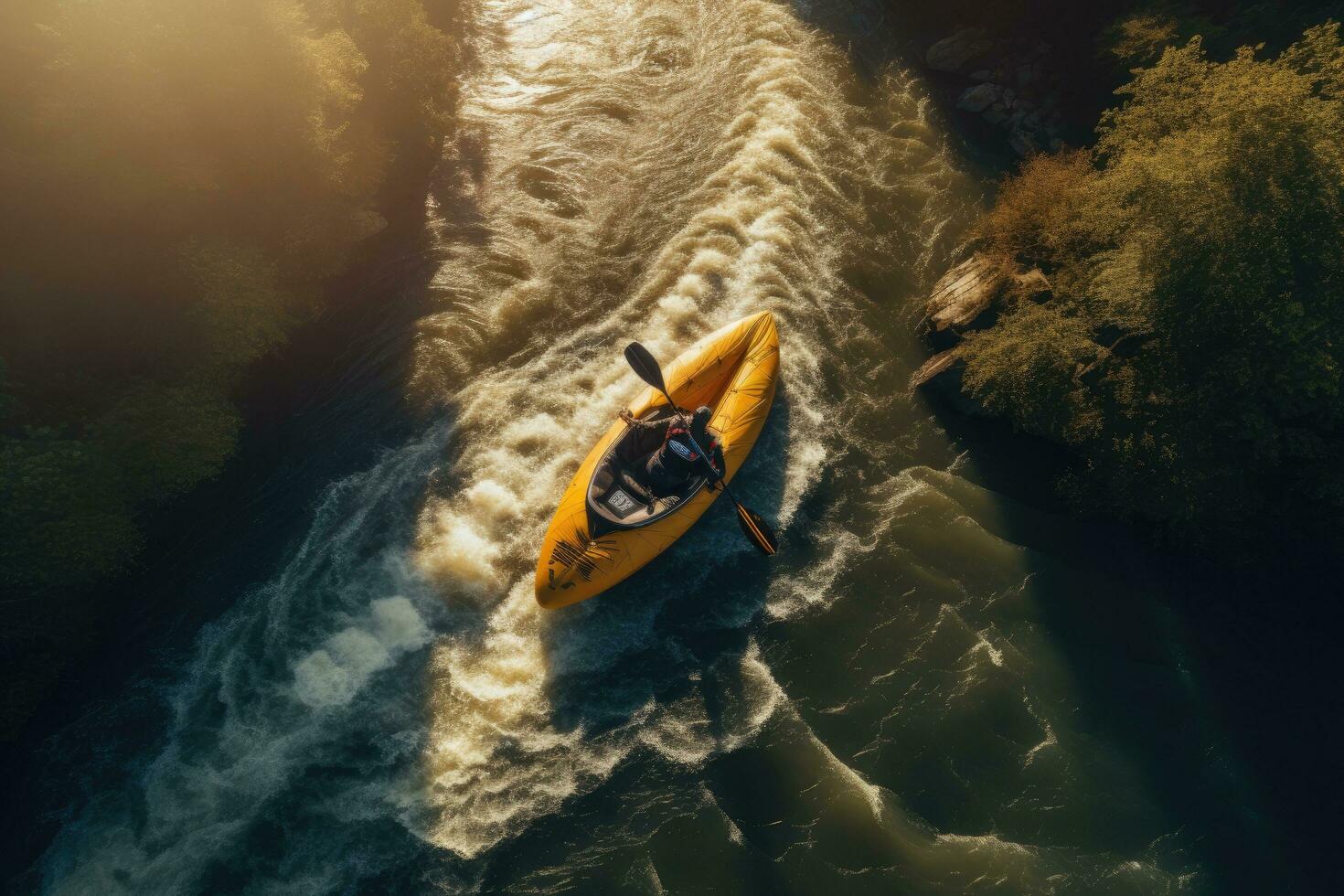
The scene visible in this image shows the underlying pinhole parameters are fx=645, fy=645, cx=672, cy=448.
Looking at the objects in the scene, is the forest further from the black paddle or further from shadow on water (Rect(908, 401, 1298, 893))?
the black paddle

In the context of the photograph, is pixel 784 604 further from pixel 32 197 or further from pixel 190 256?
pixel 32 197

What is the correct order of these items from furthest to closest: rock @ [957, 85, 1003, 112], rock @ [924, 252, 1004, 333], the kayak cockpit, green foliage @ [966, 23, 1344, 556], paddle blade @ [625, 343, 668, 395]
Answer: rock @ [957, 85, 1003, 112] → rock @ [924, 252, 1004, 333] → paddle blade @ [625, 343, 668, 395] → the kayak cockpit → green foliage @ [966, 23, 1344, 556]

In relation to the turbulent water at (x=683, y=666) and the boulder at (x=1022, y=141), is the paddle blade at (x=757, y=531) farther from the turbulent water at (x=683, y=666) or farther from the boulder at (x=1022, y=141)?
the boulder at (x=1022, y=141)

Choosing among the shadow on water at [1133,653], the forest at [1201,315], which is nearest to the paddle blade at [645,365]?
the shadow on water at [1133,653]

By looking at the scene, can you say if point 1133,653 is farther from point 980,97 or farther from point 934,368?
point 980,97

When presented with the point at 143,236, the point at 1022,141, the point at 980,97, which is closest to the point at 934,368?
the point at 1022,141

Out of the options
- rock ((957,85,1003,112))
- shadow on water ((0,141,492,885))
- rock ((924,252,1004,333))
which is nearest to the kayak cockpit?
shadow on water ((0,141,492,885))

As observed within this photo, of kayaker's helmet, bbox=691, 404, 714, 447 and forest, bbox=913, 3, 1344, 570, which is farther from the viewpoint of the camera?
kayaker's helmet, bbox=691, 404, 714, 447
